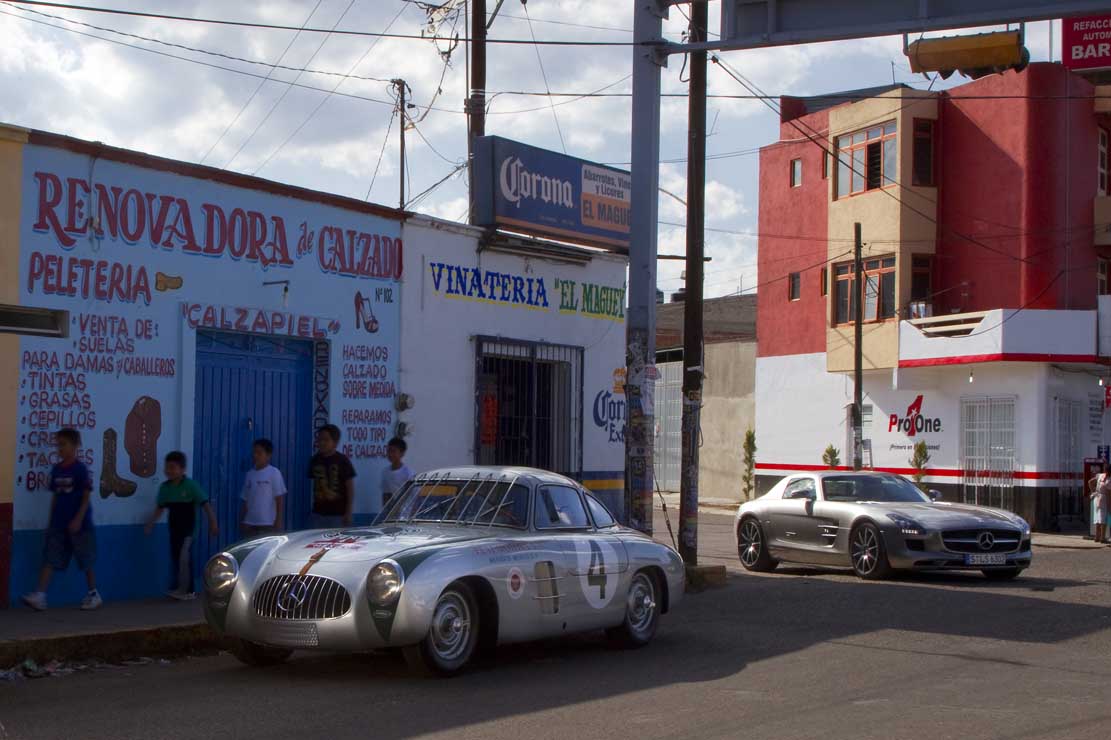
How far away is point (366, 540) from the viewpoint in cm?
931

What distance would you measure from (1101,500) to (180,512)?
19150 mm

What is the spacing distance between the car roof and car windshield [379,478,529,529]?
51 mm

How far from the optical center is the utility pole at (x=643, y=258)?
15.3 m

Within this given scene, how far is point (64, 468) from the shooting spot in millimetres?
11555

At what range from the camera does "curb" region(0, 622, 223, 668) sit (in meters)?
9.48

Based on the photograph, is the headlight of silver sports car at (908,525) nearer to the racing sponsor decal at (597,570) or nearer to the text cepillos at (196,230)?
the racing sponsor decal at (597,570)

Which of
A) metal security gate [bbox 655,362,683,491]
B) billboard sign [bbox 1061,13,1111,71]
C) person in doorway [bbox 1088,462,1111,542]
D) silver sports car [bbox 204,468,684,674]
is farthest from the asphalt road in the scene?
metal security gate [bbox 655,362,683,491]

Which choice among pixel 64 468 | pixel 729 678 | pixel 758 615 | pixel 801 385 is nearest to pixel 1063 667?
pixel 729 678

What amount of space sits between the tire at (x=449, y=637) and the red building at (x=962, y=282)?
76.2ft

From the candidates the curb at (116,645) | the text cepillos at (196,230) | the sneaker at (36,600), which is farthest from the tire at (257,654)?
the text cepillos at (196,230)

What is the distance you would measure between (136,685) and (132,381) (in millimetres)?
4503

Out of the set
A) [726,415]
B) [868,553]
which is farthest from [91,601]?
[726,415]

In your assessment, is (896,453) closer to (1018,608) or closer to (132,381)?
(1018,608)

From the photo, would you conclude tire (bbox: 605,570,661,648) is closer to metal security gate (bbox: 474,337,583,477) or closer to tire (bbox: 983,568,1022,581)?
metal security gate (bbox: 474,337,583,477)
